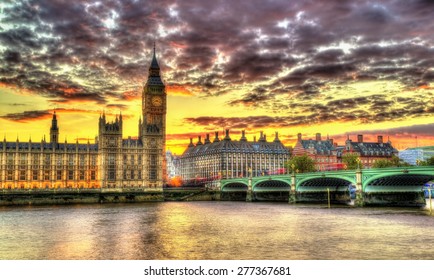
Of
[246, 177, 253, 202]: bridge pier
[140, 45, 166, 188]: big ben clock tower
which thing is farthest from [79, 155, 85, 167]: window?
[246, 177, 253, 202]: bridge pier

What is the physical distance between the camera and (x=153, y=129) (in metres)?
96.0

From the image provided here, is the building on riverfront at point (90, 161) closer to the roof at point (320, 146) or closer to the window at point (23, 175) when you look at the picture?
the window at point (23, 175)

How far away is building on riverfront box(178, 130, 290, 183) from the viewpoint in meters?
116

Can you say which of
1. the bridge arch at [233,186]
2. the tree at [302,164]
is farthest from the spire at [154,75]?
the tree at [302,164]

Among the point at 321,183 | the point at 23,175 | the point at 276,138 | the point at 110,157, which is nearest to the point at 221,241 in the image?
the point at 321,183

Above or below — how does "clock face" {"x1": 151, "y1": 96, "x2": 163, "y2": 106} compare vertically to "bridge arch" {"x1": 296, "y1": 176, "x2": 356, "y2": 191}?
above

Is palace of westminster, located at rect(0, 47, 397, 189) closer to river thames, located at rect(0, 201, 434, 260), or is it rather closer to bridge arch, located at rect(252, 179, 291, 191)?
bridge arch, located at rect(252, 179, 291, 191)

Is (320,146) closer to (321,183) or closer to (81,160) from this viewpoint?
(321,183)

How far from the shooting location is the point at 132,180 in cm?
9194

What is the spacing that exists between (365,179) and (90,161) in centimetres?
5488

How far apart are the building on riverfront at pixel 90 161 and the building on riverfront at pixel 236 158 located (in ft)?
75.3

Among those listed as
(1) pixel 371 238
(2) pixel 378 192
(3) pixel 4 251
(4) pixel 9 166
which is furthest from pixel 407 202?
(4) pixel 9 166
